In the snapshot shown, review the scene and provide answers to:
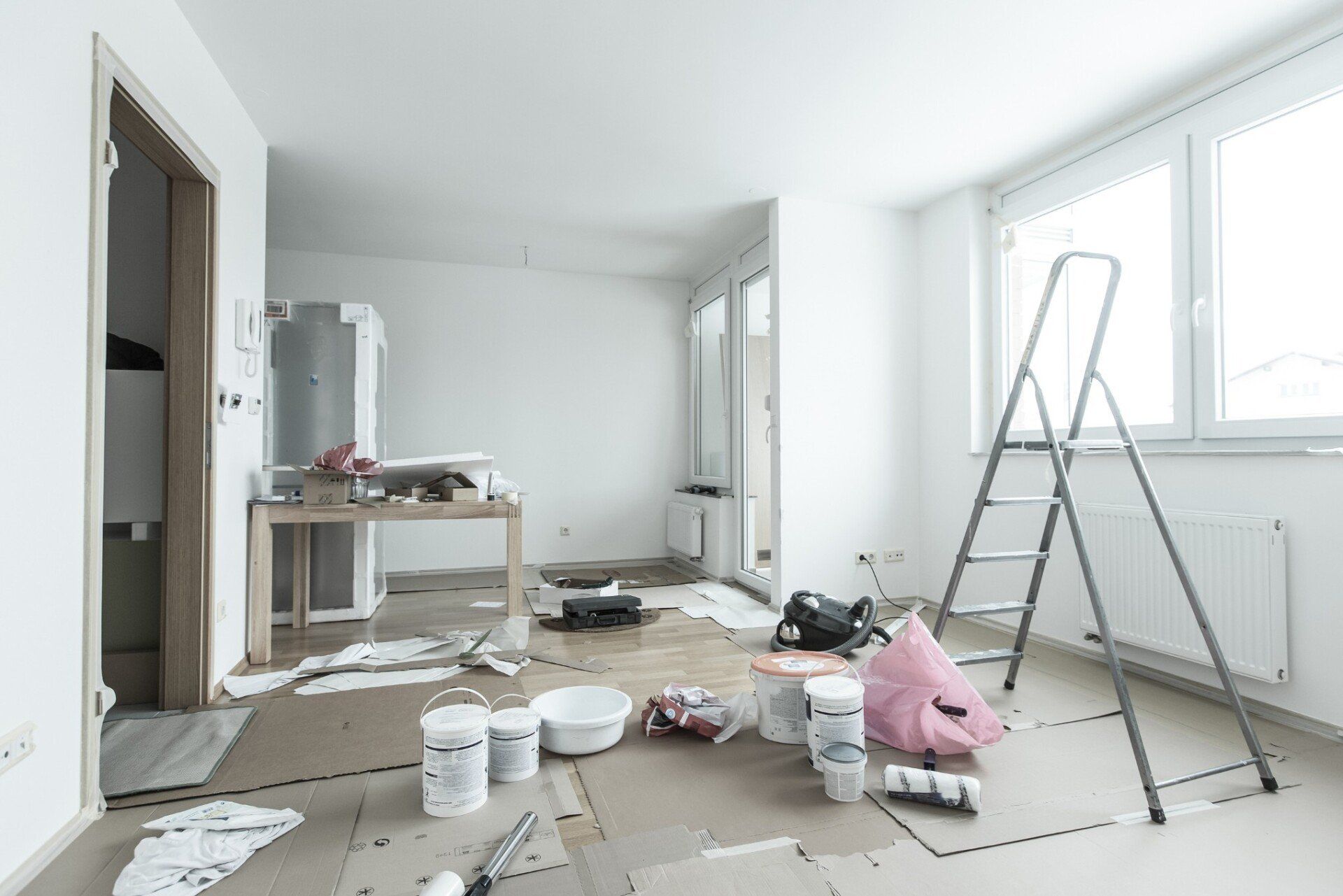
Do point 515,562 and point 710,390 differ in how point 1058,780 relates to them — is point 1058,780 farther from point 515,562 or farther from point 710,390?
point 710,390

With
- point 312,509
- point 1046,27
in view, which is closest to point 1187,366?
point 1046,27

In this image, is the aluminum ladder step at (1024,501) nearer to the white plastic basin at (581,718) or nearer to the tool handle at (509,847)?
the white plastic basin at (581,718)

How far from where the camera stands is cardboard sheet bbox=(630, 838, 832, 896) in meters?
1.40

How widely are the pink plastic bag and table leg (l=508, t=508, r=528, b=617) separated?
1938mm

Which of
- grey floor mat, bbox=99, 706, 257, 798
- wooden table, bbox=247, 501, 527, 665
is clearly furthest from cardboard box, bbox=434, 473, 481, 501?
grey floor mat, bbox=99, 706, 257, 798

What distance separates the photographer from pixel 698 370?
19.1ft

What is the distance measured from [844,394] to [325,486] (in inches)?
114

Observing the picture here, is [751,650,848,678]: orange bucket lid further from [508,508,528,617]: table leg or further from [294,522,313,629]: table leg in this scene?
[294,522,313,629]: table leg

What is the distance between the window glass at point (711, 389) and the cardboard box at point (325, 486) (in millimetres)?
2787

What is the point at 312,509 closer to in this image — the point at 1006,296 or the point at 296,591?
the point at 296,591

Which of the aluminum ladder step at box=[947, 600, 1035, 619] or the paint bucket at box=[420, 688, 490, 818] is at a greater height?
the aluminum ladder step at box=[947, 600, 1035, 619]

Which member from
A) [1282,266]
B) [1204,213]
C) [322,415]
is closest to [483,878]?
[322,415]

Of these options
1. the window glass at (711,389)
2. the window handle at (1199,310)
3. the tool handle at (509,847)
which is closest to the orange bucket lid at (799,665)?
the tool handle at (509,847)

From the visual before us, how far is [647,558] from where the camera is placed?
231 inches
